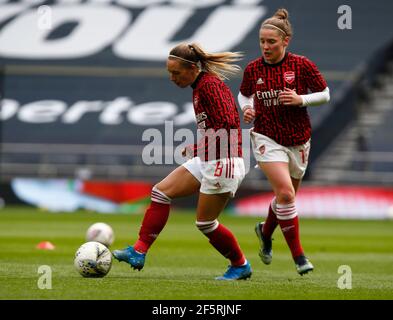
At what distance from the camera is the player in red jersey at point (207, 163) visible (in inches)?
304

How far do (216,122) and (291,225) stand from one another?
1.10m

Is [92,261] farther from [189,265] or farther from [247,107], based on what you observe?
[189,265]

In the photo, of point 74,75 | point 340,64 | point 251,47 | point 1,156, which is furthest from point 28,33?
point 340,64

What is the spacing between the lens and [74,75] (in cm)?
2831

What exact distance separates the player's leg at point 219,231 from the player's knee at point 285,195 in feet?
1.45

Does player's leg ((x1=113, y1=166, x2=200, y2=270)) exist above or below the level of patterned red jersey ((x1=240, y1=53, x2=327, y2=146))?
below

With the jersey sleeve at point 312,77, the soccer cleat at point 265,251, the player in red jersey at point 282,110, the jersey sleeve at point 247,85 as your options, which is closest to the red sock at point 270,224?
the soccer cleat at point 265,251

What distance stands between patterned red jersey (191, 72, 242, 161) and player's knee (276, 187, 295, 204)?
1.55ft

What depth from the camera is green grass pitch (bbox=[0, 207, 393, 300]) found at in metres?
6.77

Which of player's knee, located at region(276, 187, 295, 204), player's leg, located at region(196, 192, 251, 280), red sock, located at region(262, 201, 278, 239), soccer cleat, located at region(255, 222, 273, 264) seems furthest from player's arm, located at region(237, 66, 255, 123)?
soccer cleat, located at region(255, 222, 273, 264)

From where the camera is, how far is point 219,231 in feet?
26.0

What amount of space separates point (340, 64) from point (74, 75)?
8.12m

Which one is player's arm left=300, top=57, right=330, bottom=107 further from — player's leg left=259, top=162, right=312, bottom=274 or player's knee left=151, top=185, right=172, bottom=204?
player's knee left=151, top=185, right=172, bottom=204
